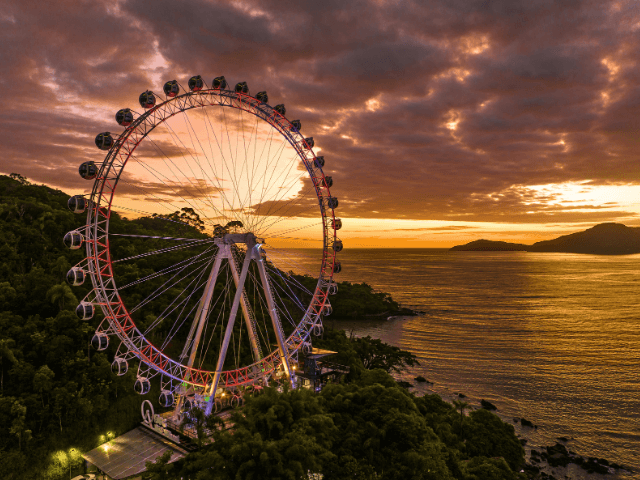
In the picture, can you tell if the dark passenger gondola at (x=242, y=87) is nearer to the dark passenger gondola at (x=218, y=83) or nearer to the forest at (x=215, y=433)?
the dark passenger gondola at (x=218, y=83)

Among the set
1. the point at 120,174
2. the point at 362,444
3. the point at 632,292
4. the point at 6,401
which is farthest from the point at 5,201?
the point at 632,292

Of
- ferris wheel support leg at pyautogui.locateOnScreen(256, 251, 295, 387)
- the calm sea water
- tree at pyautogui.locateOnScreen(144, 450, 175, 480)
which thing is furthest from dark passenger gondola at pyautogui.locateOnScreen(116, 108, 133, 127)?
Result: the calm sea water

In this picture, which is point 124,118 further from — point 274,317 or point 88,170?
point 274,317

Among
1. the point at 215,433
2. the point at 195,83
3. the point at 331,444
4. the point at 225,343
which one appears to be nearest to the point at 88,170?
the point at 195,83

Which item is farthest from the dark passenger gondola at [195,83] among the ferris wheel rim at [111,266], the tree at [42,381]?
the tree at [42,381]

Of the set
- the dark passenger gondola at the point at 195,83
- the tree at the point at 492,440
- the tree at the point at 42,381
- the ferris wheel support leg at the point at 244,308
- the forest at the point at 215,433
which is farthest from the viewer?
the tree at the point at 492,440

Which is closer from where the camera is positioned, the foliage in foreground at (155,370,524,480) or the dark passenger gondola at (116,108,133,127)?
the foliage in foreground at (155,370,524,480)

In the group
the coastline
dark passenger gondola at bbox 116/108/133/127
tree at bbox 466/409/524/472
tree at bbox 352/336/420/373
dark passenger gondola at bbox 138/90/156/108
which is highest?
dark passenger gondola at bbox 138/90/156/108

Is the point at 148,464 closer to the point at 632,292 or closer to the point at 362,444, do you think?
the point at 362,444

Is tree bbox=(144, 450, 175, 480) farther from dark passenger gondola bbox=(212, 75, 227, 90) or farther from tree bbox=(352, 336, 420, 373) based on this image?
tree bbox=(352, 336, 420, 373)
